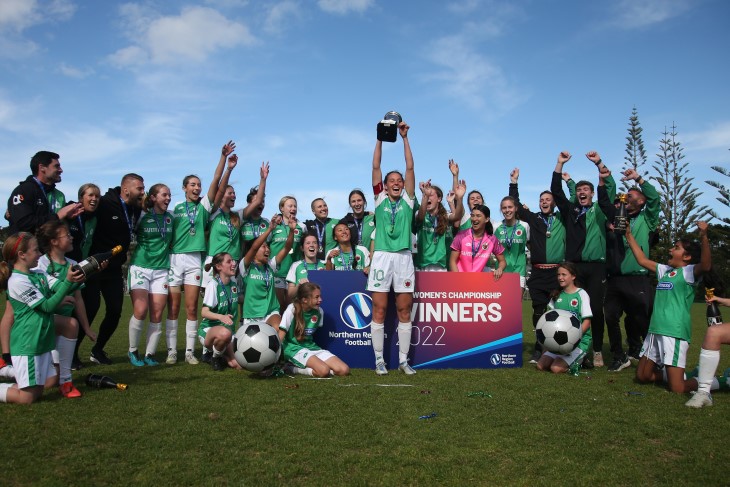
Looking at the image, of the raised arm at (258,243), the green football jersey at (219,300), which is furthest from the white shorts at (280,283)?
the green football jersey at (219,300)

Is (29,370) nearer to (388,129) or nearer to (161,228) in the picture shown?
(161,228)

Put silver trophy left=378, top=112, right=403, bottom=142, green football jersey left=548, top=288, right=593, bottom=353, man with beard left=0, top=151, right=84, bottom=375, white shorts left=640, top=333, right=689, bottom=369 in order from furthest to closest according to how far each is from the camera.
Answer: green football jersey left=548, top=288, right=593, bottom=353 → silver trophy left=378, top=112, right=403, bottom=142 → man with beard left=0, top=151, right=84, bottom=375 → white shorts left=640, top=333, right=689, bottom=369

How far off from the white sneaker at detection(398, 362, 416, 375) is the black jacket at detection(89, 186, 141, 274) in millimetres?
4063

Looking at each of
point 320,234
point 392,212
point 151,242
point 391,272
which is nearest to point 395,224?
point 392,212

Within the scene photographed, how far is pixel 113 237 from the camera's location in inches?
306

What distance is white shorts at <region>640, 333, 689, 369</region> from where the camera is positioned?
619 centimetres

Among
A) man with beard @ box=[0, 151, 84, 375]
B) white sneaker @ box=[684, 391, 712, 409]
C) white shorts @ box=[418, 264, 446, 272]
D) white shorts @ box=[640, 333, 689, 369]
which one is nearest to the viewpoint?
white sneaker @ box=[684, 391, 712, 409]

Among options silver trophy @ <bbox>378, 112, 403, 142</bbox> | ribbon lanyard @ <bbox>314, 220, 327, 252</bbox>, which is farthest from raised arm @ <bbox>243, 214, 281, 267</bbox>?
silver trophy @ <bbox>378, 112, 403, 142</bbox>

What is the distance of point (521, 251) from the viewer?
9148 mm

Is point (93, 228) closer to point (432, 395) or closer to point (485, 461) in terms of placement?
point (432, 395)

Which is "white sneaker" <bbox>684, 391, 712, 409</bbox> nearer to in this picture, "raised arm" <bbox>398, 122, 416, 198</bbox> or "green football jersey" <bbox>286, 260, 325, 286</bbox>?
"raised arm" <bbox>398, 122, 416, 198</bbox>

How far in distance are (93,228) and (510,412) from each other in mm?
5874

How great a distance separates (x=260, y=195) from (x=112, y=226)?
2262 millimetres

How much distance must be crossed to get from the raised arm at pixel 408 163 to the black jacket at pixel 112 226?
3.96 meters
